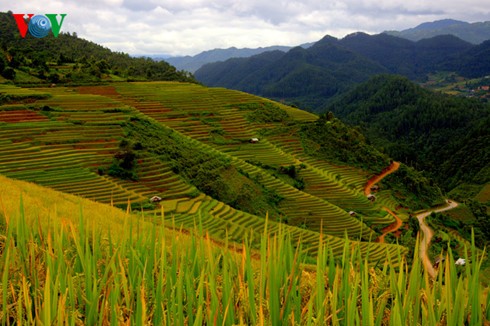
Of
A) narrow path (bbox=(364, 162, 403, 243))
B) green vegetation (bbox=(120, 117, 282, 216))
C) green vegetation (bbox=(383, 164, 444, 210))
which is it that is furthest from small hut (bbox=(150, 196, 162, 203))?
green vegetation (bbox=(383, 164, 444, 210))

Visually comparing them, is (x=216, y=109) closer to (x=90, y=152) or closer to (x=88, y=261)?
(x=90, y=152)

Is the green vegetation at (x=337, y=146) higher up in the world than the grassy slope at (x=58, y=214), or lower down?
lower down

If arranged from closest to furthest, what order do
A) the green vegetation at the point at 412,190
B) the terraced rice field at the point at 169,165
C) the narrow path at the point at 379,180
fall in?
1. the terraced rice field at the point at 169,165
2. the narrow path at the point at 379,180
3. the green vegetation at the point at 412,190

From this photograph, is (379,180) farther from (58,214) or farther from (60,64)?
(60,64)

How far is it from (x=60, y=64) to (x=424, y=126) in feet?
248

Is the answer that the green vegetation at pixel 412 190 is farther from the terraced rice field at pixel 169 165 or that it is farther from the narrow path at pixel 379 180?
the terraced rice field at pixel 169 165

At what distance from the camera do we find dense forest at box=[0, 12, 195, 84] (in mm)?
45188

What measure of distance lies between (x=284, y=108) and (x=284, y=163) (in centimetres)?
1589

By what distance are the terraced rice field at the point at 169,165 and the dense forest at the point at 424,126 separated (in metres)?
28.8

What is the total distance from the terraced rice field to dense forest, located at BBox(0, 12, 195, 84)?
14.3 feet

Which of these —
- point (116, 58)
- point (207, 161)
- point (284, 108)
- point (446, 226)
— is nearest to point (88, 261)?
point (207, 161)

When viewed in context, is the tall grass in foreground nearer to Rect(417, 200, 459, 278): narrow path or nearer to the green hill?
Rect(417, 200, 459, 278): narrow path

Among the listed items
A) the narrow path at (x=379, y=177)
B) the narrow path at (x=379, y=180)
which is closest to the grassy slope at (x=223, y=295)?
the narrow path at (x=379, y=180)

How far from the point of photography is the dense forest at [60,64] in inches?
1779
